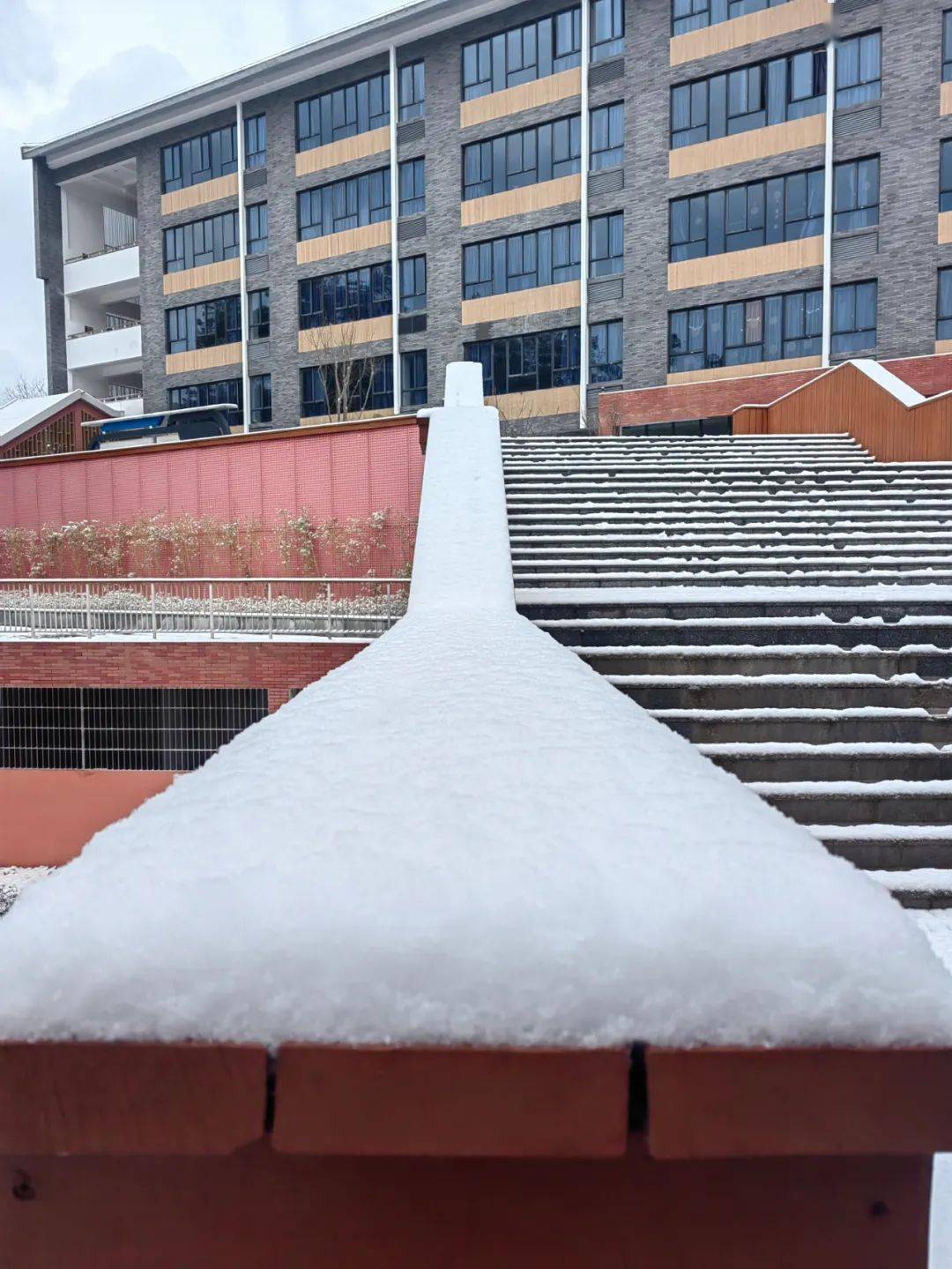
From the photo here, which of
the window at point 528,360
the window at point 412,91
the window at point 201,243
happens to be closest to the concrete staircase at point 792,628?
the window at point 528,360

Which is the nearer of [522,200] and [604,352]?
[604,352]

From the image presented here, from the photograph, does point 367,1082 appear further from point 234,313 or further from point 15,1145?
point 234,313

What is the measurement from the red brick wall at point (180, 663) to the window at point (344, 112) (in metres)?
25.1

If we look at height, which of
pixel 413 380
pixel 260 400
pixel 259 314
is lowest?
pixel 260 400

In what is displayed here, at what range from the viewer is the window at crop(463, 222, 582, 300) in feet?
88.6

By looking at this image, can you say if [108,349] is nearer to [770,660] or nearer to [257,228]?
[257,228]

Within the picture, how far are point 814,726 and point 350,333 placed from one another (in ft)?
93.7

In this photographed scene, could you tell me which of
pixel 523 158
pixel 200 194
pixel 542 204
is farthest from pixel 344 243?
pixel 542 204

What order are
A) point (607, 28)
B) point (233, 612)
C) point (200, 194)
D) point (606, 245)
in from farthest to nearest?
point (200, 194) < point (606, 245) < point (607, 28) < point (233, 612)

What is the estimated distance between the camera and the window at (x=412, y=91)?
2886 cm

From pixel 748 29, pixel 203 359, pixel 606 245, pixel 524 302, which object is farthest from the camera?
pixel 203 359

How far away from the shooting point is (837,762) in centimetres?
438

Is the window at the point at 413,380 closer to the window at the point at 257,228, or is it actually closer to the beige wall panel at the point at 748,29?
the window at the point at 257,228

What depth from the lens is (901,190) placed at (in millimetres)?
22672
